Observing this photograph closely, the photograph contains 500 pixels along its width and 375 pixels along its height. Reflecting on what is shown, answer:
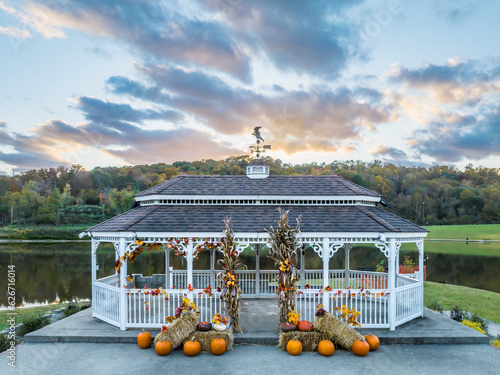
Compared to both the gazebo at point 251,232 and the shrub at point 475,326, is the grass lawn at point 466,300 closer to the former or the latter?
the shrub at point 475,326

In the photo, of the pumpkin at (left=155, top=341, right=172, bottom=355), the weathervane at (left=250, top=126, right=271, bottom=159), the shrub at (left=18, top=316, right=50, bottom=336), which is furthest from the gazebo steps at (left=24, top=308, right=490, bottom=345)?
the weathervane at (left=250, top=126, right=271, bottom=159)

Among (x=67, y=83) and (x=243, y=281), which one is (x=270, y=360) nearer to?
(x=243, y=281)

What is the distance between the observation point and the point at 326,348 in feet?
23.3

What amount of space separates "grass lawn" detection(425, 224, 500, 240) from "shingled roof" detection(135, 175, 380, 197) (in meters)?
45.8

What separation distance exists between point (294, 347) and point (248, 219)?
3.63m

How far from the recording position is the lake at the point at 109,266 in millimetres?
19156

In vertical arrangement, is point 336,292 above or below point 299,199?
below

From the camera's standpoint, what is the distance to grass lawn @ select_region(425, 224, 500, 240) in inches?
1989

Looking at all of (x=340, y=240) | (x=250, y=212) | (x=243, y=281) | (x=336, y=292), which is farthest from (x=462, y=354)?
(x=243, y=281)

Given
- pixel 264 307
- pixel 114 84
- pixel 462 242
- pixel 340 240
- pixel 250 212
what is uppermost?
pixel 114 84

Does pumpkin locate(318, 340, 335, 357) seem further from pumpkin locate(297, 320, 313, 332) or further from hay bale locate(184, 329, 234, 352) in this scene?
hay bale locate(184, 329, 234, 352)

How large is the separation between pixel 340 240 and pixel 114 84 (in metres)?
9.40

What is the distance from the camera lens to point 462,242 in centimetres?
4750

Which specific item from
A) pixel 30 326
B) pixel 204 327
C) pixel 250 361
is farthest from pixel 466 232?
pixel 30 326
